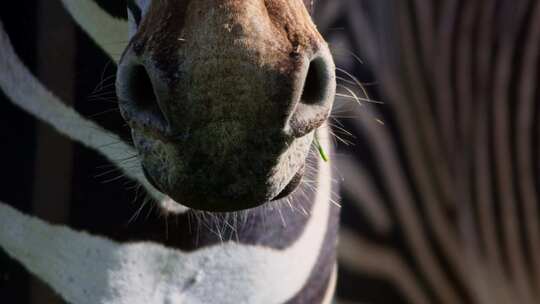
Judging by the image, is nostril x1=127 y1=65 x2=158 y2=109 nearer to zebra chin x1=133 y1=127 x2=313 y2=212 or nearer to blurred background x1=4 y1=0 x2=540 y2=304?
zebra chin x1=133 y1=127 x2=313 y2=212

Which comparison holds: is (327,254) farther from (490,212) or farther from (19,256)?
(490,212)

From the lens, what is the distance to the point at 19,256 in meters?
1.27

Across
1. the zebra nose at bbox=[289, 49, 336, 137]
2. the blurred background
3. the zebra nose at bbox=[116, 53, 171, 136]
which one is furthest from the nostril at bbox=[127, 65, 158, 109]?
the blurred background

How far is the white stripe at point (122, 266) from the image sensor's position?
4.13ft

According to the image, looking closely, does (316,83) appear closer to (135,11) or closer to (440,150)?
(135,11)

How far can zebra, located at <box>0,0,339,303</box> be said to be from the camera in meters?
0.91

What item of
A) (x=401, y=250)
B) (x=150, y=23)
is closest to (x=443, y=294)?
(x=401, y=250)

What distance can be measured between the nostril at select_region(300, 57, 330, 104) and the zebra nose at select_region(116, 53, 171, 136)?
0.49 feet

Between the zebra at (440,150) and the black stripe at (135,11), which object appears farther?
the zebra at (440,150)

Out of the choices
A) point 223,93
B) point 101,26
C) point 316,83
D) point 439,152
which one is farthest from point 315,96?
point 439,152

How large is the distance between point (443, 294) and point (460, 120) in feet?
1.64

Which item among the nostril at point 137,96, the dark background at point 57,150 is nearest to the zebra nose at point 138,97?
the nostril at point 137,96

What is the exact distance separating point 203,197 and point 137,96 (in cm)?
12

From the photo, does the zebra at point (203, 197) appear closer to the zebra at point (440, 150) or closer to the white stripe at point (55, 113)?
the white stripe at point (55, 113)
